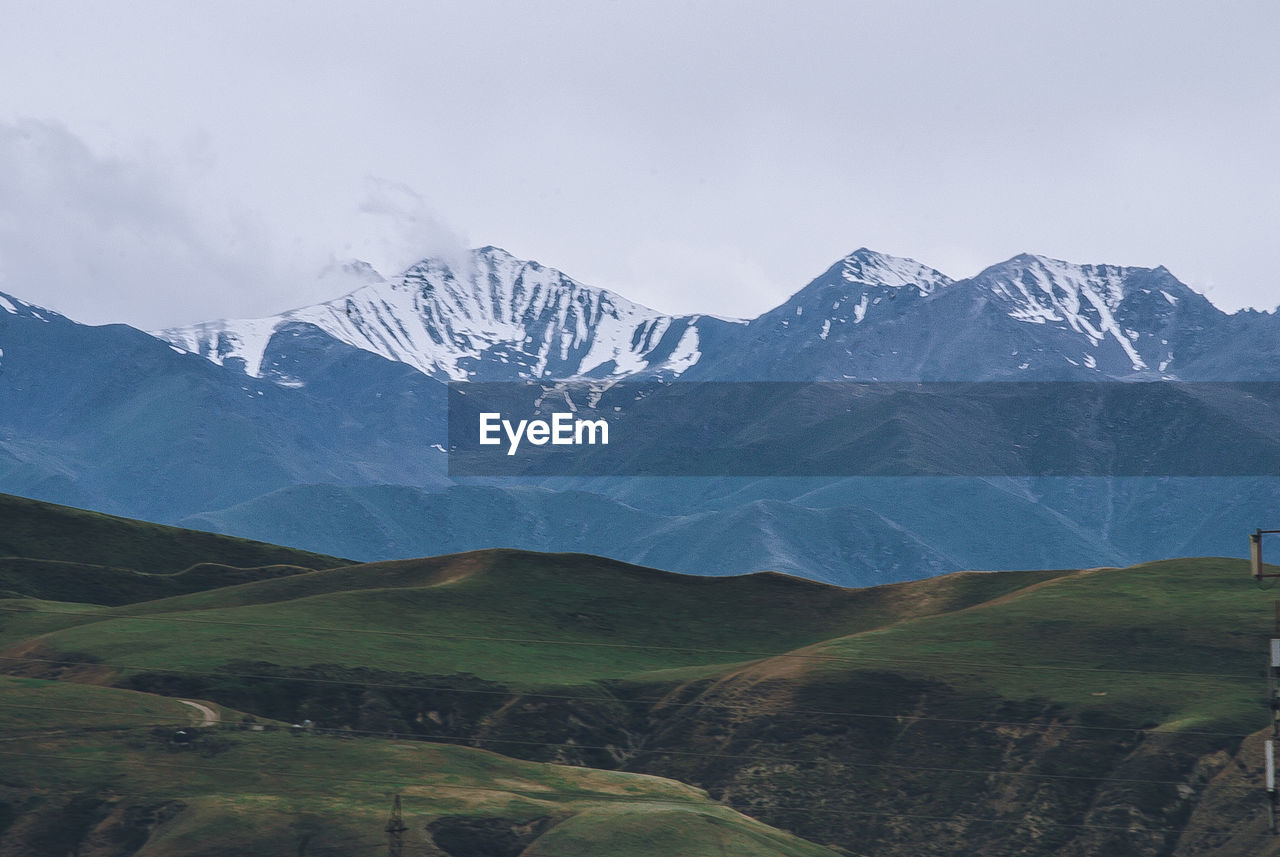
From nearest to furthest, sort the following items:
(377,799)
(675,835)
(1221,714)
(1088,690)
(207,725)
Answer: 1. (675,835)
2. (377,799)
3. (207,725)
4. (1221,714)
5. (1088,690)

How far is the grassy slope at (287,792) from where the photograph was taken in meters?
134

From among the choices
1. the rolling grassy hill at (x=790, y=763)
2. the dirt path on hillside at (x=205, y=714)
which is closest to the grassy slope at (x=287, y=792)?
the rolling grassy hill at (x=790, y=763)

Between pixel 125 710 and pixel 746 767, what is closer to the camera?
pixel 125 710

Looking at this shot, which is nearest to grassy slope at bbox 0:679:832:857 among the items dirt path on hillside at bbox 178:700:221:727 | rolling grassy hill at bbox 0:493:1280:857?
rolling grassy hill at bbox 0:493:1280:857

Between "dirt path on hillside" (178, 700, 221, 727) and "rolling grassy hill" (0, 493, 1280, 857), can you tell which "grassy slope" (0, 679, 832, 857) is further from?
"dirt path on hillside" (178, 700, 221, 727)

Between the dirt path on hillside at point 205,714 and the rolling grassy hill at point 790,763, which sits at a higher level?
the dirt path on hillside at point 205,714

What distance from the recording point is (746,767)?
605ft

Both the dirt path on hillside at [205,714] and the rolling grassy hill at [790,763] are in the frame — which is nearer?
the rolling grassy hill at [790,763]

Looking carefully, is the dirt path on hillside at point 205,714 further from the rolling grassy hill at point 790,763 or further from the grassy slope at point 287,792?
the rolling grassy hill at point 790,763

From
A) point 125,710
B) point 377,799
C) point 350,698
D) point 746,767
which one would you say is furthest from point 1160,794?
point 125,710

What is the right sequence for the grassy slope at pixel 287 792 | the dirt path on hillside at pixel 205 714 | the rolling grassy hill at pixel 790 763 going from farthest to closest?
1. the dirt path on hillside at pixel 205 714
2. the rolling grassy hill at pixel 790 763
3. the grassy slope at pixel 287 792

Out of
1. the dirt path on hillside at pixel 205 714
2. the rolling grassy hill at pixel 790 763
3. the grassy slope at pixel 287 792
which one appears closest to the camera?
the grassy slope at pixel 287 792

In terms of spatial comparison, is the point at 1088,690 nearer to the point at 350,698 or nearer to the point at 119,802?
the point at 350,698

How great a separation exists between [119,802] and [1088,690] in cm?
11702
